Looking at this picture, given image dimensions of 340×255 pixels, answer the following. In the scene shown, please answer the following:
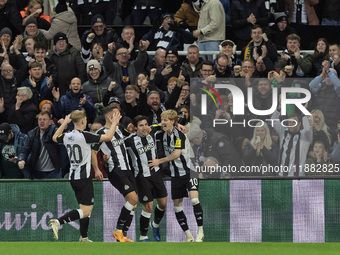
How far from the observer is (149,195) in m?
13.6

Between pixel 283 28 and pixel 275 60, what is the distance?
5.20 ft

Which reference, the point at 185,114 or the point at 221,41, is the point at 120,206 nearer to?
the point at 185,114

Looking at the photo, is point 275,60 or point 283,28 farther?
point 283,28

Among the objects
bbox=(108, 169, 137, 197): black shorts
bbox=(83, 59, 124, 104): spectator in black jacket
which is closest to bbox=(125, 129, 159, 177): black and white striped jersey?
bbox=(108, 169, 137, 197): black shorts

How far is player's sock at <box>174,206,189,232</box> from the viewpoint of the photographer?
13648 millimetres

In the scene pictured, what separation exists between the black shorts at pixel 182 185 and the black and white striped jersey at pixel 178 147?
82 millimetres

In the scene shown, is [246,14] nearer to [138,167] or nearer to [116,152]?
[138,167]

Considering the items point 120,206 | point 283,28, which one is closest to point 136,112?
point 120,206

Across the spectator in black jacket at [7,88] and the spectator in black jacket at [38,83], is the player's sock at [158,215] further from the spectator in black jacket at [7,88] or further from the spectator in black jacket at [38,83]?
the spectator in black jacket at [7,88]

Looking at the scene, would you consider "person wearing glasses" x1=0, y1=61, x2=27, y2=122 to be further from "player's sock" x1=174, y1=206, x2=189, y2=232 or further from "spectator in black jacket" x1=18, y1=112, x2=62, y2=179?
"player's sock" x1=174, y1=206, x2=189, y2=232

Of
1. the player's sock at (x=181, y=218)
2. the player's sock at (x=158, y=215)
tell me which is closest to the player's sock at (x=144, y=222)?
the player's sock at (x=158, y=215)

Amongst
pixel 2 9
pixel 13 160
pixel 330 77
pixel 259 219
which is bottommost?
pixel 259 219

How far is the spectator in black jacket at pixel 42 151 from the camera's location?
46.7 feet
